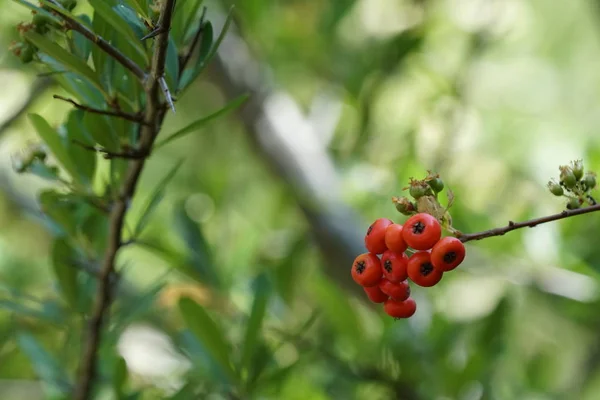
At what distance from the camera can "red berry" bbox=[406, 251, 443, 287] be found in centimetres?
51

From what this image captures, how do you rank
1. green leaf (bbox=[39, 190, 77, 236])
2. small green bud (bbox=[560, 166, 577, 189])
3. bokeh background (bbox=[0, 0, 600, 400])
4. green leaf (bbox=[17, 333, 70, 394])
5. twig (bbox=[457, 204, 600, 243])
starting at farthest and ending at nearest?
bokeh background (bbox=[0, 0, 600, 400])
green leaf (bbox=[17, 333, 70, 394])
green leaf (bbox=[39, 190, 77, 236])
small green bud (bbox=[560, 166, 577, 189])
twig (bbox=[457, 204, 600, 243])

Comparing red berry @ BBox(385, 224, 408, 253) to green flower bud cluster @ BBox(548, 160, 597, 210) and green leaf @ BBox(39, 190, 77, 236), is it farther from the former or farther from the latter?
green leaf @ BBox(39, 190, 77, 236)

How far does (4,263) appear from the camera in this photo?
138 cm

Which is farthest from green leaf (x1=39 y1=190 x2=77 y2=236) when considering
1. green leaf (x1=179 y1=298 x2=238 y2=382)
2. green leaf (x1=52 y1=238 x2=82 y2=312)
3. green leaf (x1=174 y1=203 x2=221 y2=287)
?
green leaf (x1=174 y1=203 x2=221 y2=287)

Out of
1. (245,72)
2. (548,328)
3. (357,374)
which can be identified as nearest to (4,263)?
(245,72)

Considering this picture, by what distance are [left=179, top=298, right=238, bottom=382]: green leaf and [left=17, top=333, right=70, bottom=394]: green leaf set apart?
18 cm

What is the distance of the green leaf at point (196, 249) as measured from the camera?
1.08 metres

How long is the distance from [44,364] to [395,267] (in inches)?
21.0

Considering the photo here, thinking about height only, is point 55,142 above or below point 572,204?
below

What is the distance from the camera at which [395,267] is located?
53 cm

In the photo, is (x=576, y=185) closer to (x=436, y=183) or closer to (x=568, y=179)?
(x=568, y=179)

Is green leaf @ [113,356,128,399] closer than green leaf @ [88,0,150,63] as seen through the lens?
No

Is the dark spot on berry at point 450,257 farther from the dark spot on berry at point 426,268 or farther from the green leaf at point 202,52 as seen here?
the green leaf at point 202,52

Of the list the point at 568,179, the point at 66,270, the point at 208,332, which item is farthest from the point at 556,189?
the point at 66,270
